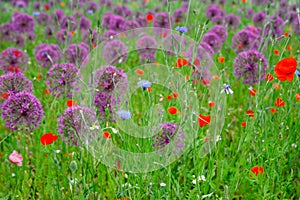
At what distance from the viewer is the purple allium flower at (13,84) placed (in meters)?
2.12

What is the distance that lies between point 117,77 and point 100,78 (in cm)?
9

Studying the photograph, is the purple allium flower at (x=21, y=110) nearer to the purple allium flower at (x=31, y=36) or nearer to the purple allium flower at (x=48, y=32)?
the purple allium flower at (x=48, y=32)

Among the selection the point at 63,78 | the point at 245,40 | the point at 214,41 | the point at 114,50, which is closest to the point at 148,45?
the point at 114,50

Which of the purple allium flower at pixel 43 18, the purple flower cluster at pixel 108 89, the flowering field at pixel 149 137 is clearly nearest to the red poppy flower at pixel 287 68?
the flowering field at pixel 149 137

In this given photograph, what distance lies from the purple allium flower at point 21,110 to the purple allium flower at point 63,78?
37cm

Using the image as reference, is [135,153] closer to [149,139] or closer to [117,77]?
[149,139]

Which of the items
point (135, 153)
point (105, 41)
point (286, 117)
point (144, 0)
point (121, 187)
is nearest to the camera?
point (121, 187)

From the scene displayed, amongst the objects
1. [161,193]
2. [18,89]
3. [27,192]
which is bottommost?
[27,192]

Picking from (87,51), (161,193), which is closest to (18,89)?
(161,193)

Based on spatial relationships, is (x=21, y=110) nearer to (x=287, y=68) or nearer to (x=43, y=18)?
(x=287, y=68)

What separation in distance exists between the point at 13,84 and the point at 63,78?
1.02 feet

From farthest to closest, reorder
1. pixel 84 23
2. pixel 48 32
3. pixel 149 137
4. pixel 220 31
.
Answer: pixel 84 23
pixel 48 32
pixel 220 31
pixel 149 137

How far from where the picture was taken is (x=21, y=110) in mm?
Answer: 1944

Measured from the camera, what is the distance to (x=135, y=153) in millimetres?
1969
